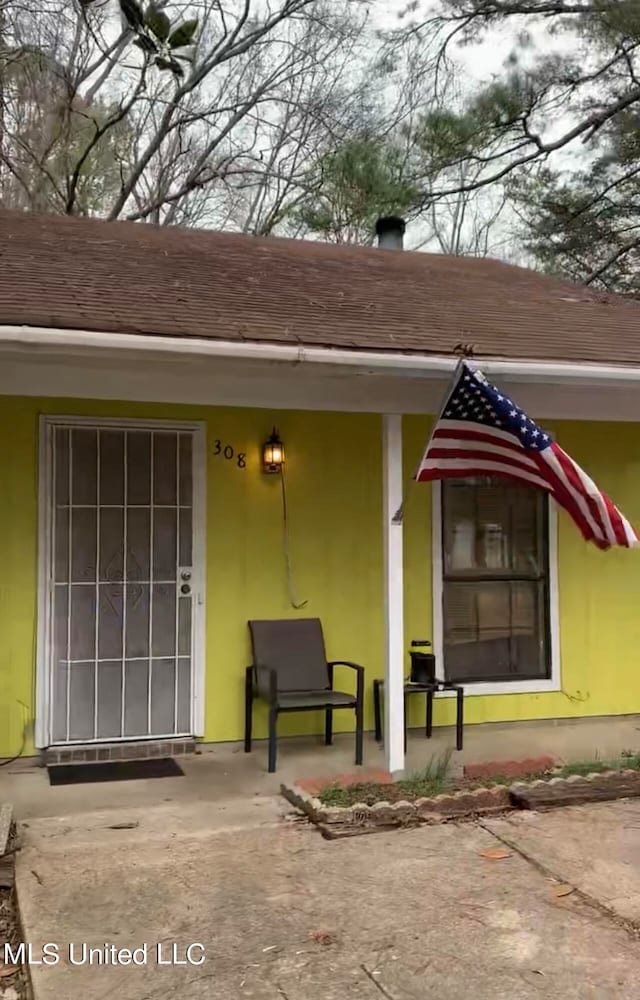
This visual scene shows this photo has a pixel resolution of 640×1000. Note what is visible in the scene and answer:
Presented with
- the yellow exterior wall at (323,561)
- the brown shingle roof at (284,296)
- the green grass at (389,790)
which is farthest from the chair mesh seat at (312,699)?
the brown shingle roof at (284,296)

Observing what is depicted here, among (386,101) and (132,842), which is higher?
(386,101)

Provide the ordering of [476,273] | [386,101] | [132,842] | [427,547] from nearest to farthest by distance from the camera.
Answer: [132,842] → [427,547] → [476,273] → [386,101]

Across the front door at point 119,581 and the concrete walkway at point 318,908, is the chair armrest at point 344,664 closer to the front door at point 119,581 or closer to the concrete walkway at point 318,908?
the front door at point 119,581

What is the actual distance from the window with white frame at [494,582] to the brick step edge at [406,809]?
172cm

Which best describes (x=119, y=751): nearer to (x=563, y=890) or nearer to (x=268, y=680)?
(x=268, y=680)

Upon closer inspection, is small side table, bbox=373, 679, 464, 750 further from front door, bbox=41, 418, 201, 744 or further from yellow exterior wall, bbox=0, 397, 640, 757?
front door, bbox=41, 418, 201, 744

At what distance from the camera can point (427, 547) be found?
20.4 ft

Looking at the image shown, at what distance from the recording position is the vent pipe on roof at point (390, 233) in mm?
10164

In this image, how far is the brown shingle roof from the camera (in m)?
4.68

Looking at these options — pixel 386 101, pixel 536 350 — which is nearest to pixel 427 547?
pixel 536 350

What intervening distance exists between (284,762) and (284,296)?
2.96m

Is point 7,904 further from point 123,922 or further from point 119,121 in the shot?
point 119,121

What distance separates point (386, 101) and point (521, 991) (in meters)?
12.7

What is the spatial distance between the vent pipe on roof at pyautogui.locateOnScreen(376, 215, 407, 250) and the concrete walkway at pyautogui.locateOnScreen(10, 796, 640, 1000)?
7.30 m
